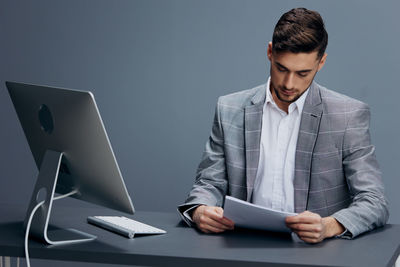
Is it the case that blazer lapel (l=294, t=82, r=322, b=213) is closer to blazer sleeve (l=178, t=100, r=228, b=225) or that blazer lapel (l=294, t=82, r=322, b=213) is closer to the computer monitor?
blazer sleeve (l=178, t=100, r=228, b=225)

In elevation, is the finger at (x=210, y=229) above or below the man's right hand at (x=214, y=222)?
below

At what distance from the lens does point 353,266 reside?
156 centimetres

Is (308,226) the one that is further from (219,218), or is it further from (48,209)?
(48,209)

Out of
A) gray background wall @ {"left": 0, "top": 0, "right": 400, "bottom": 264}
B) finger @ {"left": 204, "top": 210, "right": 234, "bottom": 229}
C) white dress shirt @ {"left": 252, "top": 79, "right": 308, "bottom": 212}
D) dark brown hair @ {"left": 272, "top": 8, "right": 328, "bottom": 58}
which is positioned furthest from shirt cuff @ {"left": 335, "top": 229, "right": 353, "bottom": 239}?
gray background wall @ {"left": 0, "top": 0, "right": 400, "bottom": 264}

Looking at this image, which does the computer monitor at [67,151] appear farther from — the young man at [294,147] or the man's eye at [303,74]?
the man's eye at [303,74]

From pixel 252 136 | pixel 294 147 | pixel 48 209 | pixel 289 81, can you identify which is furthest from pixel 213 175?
pixel 48 209

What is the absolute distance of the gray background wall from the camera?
9.98 ft

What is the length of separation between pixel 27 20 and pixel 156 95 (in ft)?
2.95

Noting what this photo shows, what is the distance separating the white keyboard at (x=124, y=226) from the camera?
1.91 meters

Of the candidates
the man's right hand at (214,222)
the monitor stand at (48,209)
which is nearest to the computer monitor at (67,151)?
the monitor stand at (48,209)

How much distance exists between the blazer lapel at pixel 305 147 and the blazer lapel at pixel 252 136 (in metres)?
0.15

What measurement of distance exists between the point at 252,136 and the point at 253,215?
0.57m

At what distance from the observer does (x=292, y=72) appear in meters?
2.13

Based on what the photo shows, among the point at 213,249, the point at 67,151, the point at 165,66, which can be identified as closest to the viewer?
the point at 213,249
